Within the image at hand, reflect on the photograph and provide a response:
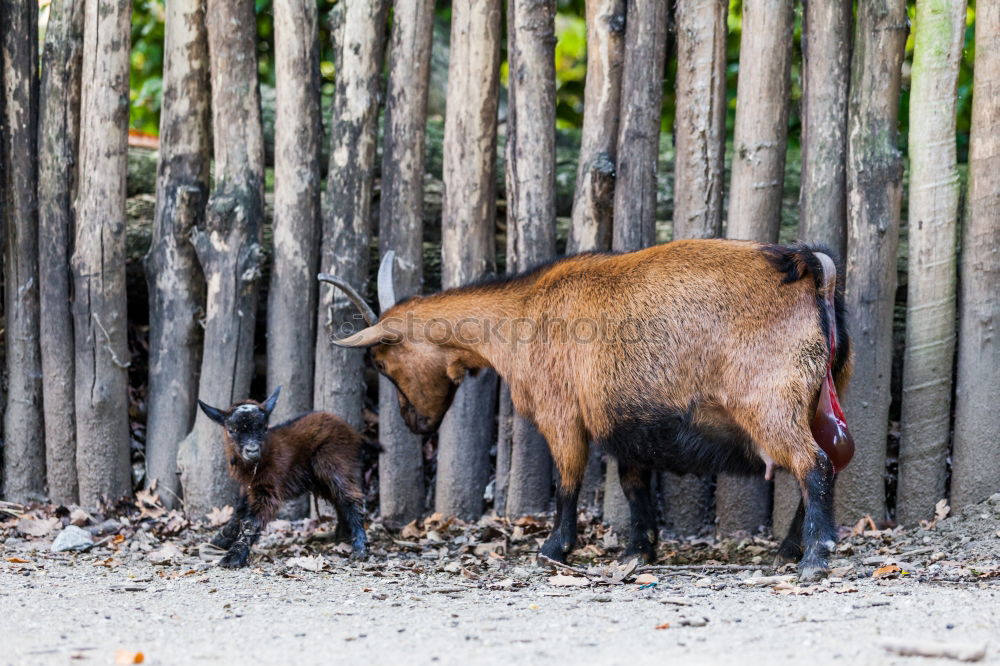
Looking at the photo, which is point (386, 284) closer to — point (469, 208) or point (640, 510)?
point (469, 208)

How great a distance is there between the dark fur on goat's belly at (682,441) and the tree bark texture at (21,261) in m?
3.97

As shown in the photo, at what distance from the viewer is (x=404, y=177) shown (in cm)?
736

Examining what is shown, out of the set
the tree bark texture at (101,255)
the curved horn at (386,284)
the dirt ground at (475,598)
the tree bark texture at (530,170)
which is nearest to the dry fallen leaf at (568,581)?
the dirt ground at (475,598)

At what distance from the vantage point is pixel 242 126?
293 inches

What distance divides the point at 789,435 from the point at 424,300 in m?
2.37

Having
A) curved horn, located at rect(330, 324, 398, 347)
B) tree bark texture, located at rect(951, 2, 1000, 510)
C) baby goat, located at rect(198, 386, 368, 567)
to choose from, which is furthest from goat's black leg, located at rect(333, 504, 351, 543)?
tree bark texture, located at rect(951, 2, 1000, 510)

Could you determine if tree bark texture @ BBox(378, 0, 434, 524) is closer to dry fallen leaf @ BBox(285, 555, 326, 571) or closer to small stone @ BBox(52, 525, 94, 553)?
dry fallen leaf @ BBox(285, 555, 326, 571)

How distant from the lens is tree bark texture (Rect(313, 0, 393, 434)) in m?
7.36

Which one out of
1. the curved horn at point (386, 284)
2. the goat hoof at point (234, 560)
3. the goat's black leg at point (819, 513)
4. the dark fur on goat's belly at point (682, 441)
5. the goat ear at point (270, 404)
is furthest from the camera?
the curved horn at point (386, 284)

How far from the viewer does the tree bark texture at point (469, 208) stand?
724 centimetres

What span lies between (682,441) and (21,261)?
4.53m

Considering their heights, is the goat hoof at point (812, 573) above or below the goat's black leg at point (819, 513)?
below

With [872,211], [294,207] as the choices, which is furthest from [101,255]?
[872,211]

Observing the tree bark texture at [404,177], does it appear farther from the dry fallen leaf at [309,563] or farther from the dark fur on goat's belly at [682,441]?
the dark fur on goat's belly at [682,441]
